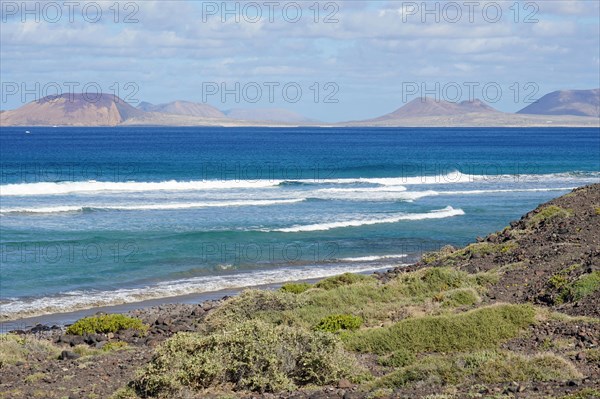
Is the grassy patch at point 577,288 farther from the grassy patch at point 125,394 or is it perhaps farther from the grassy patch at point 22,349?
the grassy patch at point 22,349

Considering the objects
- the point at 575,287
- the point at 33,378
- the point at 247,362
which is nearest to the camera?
the point at 247,362

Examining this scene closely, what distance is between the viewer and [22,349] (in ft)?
47.1

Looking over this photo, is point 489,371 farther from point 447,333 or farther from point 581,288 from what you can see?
point 581,288

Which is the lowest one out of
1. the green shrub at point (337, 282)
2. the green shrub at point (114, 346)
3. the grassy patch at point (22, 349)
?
the green shrub at point (114, 346)

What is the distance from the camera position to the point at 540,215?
82.3 ft

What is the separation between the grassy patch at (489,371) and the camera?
1038 centimetres

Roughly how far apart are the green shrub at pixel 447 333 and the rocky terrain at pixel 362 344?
26 millimetres

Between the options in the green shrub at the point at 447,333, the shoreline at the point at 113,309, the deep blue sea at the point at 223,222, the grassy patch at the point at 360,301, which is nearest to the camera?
the green shrub at the point at 447,333

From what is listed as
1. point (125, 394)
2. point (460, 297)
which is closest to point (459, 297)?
point (460, 297)

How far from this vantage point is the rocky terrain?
420 inches

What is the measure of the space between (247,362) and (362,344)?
2.77 meters

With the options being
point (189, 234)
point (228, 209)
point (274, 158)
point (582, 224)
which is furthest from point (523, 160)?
point (582, 224)

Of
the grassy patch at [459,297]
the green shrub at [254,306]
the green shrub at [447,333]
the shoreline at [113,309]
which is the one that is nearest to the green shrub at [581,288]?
the grassy patch at [459,297]

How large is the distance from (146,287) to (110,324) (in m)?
7.17
